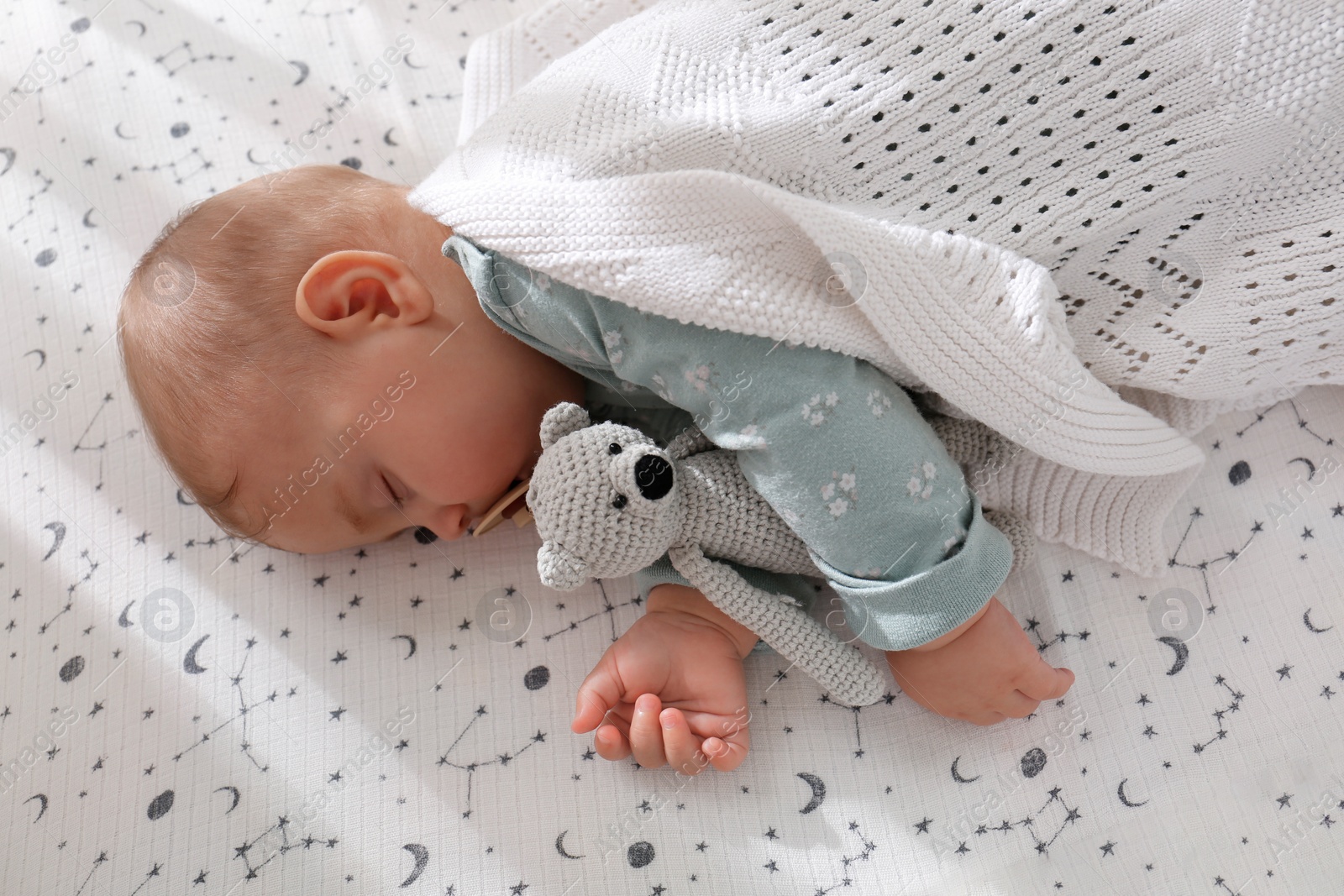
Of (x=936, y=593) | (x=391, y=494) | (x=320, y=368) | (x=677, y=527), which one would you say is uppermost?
(x=320, y=368)

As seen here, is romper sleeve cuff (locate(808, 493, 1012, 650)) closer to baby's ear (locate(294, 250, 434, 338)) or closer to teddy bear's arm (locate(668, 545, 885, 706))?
teddy bear's arm (locate(668, 545, 885, 706))

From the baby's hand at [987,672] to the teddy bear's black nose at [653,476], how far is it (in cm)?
31

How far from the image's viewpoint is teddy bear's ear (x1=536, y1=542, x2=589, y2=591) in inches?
34.1

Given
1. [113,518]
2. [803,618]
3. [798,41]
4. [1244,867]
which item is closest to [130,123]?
[113,518]

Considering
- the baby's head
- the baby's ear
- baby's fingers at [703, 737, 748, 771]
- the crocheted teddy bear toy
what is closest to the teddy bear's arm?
the crocheted teddy bear toy

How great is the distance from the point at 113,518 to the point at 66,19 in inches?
30.8

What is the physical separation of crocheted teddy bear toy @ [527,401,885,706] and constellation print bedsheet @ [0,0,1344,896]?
0.09m

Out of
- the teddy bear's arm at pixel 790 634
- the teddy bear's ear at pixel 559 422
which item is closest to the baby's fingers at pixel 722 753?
the teddy bear's arm at pixel 790 634

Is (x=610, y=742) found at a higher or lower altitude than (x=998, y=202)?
lower

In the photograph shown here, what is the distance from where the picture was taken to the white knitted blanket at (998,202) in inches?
34.8

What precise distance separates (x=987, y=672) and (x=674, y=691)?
31cm

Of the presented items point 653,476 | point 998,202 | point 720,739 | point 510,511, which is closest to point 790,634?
point 720,739

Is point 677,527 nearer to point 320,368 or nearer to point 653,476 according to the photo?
point 653,476

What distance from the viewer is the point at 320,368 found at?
0.91 metres
